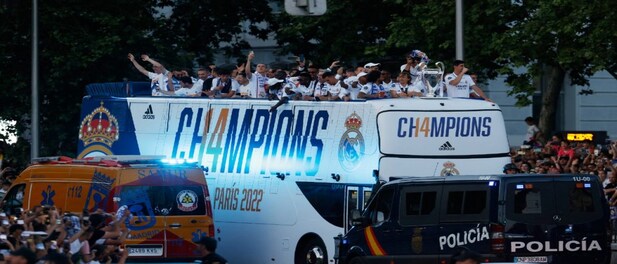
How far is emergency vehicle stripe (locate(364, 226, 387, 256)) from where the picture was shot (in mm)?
22484

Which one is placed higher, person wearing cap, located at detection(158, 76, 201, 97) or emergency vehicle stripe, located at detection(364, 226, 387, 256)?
person wearing cap, located at detection(158, 76, 201, 97)

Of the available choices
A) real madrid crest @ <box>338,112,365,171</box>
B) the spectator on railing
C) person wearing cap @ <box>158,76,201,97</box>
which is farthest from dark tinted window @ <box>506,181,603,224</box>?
person wearing cap @ <box>158,76,201,97</box>

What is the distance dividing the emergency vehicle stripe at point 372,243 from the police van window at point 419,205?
56 cm

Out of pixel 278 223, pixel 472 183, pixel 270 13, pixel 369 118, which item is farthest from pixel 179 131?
pixel 270 13

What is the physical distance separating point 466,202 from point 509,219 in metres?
0.70

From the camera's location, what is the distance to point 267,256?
1045 inches

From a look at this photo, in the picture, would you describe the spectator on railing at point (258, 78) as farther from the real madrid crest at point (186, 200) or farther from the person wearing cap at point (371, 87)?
the real madrid crest at point (186, 200)

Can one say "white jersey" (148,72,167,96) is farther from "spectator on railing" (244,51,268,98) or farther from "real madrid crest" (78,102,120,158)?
"spectator on railing" (244,51,268,98)

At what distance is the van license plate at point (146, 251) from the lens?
78.1 ft

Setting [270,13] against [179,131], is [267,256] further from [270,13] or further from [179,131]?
[270,13]

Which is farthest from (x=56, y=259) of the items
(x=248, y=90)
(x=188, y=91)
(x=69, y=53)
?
(x=69, y=53)

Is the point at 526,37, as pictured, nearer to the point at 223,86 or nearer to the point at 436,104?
the point at 223,86

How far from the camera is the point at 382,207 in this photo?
2259cm

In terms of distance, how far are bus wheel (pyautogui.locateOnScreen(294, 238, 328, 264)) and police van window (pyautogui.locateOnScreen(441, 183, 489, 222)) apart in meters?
4.00
